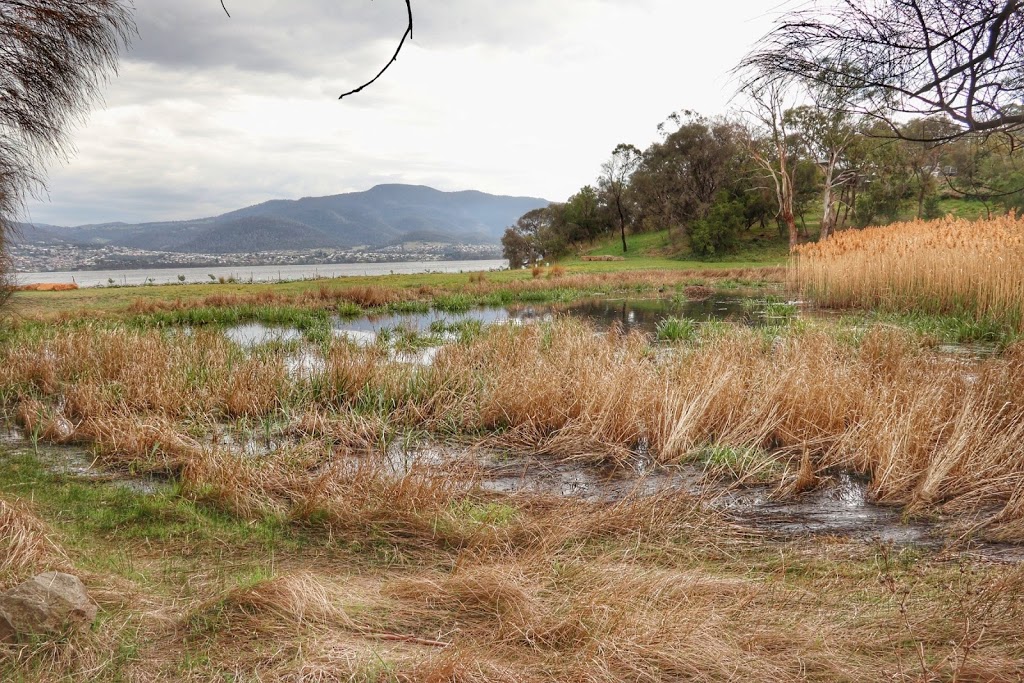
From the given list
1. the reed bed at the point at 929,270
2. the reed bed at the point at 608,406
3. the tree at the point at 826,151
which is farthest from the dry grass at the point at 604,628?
the tree at the point at 826,151

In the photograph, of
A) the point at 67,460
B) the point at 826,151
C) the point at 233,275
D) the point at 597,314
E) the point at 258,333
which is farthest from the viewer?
the point at 826,151

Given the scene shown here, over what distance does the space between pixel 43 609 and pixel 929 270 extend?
1547 cm

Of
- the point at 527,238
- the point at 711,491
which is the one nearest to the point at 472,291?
the point at 711,491

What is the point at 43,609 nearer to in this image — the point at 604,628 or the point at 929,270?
the point at 604,628

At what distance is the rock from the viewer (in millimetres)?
2762

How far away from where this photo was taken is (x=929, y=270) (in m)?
13.6

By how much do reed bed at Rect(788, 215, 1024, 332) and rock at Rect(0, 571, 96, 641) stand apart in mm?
12451

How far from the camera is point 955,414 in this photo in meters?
6.18

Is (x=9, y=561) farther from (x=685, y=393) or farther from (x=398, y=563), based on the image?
(x=685, y=393)

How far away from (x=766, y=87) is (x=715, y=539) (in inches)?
111

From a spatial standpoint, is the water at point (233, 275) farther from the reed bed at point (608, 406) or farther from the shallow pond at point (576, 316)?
the reed bed at point (608, 406)

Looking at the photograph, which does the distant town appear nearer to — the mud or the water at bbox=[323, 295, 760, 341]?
the water at bbox=[323, 295, 760, 341]

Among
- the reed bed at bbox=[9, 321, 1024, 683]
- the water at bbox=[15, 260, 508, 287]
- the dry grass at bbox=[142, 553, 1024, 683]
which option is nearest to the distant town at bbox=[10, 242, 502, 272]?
the water at bbox=[15, 260, 508, 287]

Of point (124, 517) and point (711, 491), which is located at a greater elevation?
point (124, 517)
